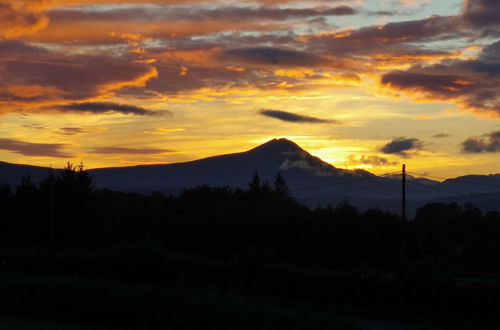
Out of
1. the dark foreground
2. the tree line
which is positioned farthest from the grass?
the tree line

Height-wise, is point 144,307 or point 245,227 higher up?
point 245,227

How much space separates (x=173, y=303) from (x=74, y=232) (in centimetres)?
3500

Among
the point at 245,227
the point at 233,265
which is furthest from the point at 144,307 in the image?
the point at 245,227

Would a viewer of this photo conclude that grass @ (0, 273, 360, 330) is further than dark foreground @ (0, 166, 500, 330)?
No

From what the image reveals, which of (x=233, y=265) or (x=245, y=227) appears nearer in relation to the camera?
(x=233, y=265)

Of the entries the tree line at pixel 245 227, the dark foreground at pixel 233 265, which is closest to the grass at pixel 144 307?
the dark foreground at pixel 233 265

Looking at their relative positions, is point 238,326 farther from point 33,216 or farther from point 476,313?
point 33,216

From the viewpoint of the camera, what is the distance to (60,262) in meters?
37.5

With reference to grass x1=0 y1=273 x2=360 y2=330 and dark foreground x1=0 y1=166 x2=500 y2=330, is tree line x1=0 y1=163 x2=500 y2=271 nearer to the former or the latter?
dark foreground x1=0 y1=166 x2=500 y2=330

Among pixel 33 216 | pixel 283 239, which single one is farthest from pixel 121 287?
pixel 33 216

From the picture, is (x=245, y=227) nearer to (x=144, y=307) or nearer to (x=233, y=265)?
(x=233, y=265)

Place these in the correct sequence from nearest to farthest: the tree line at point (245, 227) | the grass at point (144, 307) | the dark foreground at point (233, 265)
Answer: the grass at point (144, 307), the dark foreground at point (233, 265), the tree line at point (245, 227)

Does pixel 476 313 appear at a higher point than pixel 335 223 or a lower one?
lower

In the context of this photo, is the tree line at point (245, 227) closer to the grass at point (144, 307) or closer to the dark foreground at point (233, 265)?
the dark foreground at point (233, 265)
